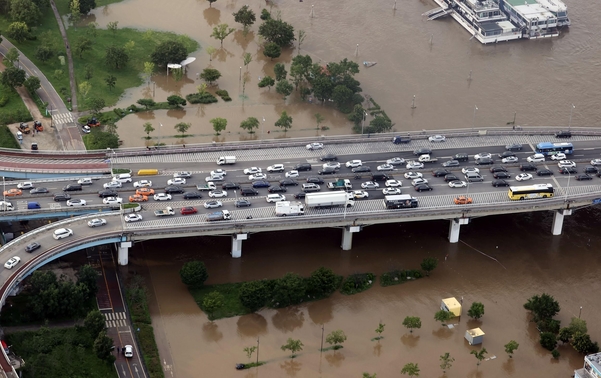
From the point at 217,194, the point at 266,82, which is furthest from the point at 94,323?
the point at 266,82

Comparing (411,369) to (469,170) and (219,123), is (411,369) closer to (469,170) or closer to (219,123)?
(469,170)

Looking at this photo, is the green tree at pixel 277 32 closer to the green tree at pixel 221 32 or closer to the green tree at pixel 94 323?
the green tree at pixel 221 32

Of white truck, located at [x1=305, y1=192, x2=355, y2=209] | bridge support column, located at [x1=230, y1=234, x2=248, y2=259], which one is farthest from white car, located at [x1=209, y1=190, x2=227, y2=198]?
white truck, located at [x1=305, y1=192, x2=355, y2=209]

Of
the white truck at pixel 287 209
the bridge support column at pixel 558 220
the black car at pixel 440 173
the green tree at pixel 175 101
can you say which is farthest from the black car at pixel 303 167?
the bridge support column at pixel 558 220

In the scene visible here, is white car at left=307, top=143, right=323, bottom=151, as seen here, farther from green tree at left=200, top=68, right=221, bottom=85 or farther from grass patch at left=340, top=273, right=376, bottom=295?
green tree at left=200, top=68, right=221, bottom=85

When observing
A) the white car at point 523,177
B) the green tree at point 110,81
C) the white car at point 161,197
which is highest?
the green tree at point 110,81
